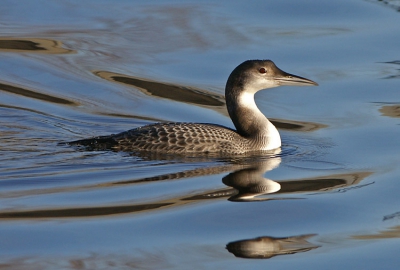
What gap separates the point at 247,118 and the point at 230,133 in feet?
1.15

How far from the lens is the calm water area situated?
6.68 meters

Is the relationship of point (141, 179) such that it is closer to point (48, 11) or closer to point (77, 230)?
point (77, 230)

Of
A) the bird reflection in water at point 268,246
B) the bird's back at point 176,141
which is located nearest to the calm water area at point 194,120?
the bird reflection in water at point 268,246

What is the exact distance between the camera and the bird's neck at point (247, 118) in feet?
32.2

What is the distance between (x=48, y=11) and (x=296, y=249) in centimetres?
1029

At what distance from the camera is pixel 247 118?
9.91 metres

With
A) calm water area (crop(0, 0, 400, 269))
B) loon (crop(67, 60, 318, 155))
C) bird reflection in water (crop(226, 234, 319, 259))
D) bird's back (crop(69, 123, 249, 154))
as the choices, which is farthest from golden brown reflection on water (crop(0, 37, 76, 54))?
bird reflection in water (crop(226, 234, 319, 259))

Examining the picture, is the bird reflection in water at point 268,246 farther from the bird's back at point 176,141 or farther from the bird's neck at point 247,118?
the bird's neck at point 247,118

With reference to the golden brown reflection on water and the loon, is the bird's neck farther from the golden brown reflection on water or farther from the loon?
the golden brown reflection on water

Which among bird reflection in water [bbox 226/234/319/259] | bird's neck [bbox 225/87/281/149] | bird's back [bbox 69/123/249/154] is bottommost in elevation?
bird reflection in water [bbox 226/234/319/259]

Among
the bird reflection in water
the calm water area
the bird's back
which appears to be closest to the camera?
the bird reflection in water

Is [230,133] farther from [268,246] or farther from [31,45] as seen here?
[31,45]

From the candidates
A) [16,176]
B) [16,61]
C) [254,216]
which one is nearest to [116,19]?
[16,61]

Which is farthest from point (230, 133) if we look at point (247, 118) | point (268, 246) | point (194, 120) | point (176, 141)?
point (268, 246)
